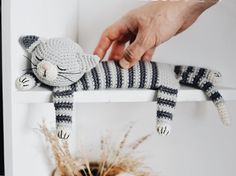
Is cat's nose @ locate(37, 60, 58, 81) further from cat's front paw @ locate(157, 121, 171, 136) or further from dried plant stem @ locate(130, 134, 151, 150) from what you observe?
dried plant stem @ locate(130, 134, 151, 150)

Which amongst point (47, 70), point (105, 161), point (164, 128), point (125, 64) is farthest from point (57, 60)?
point (105, 161)

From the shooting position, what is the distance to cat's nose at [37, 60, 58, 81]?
22.1 inches

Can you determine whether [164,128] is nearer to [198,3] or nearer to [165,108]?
[165,108]

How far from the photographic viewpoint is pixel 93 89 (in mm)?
627

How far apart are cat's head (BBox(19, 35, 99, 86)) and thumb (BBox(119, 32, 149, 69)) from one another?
7 centimetres

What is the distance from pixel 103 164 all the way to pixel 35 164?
17cm

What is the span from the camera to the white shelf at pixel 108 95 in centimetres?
58

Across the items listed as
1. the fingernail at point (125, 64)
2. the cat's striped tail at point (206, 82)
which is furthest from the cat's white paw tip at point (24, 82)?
the cat's striped tail at point (206, 82)

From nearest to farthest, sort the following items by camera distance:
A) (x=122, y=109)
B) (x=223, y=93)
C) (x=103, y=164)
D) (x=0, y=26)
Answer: (x=0, y=26) → (x=223, y=93) → (x=103, y=164) → (x=122, y=109)

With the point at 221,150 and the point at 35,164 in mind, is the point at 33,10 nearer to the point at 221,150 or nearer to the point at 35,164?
the point at 35,164

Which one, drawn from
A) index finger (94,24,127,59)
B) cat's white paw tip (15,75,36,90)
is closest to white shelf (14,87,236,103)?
cat's white paw tip (15,75,36,90)

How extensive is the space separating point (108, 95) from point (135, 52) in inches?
3.8

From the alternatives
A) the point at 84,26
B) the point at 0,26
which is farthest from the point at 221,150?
the point at 0,26

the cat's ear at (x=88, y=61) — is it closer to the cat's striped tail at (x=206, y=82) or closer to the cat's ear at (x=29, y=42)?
the cat's ear at (x=29, y=42)
